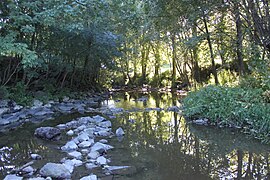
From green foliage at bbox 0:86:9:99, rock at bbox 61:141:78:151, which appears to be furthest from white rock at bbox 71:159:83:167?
green foliage at bbox 0:86:9:99

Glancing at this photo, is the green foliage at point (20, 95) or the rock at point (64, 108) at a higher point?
the green foliage at point (20, 95)

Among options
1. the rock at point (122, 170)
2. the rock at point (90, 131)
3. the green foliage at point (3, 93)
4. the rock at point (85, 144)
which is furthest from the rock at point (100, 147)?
the green foliage at point (3, 93)

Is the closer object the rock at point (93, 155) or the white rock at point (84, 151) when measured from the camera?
the rock at point (93, 155)

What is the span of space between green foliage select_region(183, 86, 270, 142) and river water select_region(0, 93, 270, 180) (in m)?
0.35

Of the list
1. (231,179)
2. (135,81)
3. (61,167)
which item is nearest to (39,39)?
(61,167)

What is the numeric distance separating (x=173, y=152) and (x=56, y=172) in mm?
2235

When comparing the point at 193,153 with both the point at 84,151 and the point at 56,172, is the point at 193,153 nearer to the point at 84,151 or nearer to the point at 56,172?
the point at 84,151

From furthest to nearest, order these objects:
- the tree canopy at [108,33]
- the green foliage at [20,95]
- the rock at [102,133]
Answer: the green foliage at [20,95] → the tree canopy at [108,33] → the rock at [102,133]

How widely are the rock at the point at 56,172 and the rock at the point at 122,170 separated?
0.63m

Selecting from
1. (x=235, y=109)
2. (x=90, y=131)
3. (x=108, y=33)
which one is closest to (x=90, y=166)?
(x=90, y=131)

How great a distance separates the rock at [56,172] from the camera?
3.23 m

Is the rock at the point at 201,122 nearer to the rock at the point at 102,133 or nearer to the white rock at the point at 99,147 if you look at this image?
the rock at the point at 102,133

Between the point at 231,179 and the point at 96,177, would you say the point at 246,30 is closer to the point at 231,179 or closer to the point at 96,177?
the point at 231,179

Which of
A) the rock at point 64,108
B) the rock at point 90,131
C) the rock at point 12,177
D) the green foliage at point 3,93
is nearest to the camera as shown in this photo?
the rock at point 12,177
